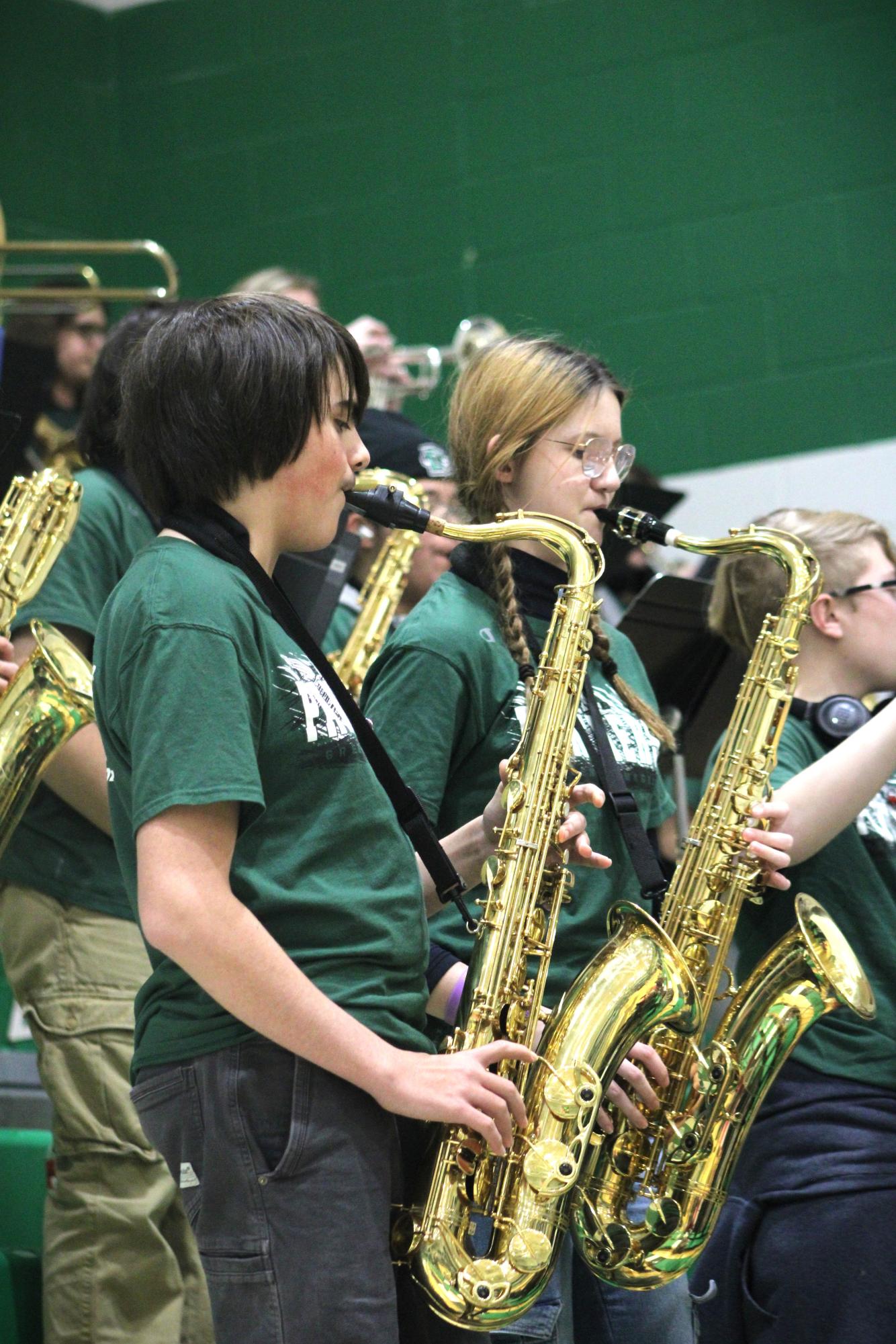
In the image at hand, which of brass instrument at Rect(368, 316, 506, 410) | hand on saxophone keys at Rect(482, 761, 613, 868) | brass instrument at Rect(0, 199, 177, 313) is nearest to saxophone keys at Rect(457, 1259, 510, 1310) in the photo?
hand on saxophone keys at Rect(482, 761, 613, 868)

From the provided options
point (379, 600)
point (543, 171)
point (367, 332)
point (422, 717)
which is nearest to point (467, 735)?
point (422, 717)

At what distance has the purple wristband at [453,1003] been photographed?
2.34 meters

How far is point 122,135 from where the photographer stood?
7078 mm

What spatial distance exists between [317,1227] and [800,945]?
1.17m

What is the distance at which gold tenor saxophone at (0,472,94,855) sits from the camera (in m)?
2.71

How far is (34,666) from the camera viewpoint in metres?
2.74

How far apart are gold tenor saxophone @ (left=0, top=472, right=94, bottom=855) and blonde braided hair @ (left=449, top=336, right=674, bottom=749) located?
2.33 ft

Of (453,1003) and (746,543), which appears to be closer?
(453,1003)

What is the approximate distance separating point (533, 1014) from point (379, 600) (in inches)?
67.1

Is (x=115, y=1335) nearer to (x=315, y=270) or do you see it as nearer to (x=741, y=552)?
(x=741, y=552)

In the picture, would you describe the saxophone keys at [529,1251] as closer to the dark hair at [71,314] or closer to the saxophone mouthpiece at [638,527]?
the saxophone mouthpiece at [638,527]

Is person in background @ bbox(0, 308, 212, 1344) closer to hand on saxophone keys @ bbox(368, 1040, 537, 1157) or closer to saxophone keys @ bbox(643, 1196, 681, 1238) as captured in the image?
saxophone keys @ bbox(643, 1196, 681, 1238)

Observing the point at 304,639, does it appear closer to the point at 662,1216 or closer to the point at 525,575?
the point at 525,575

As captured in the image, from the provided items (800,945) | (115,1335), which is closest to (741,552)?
(800,945)
